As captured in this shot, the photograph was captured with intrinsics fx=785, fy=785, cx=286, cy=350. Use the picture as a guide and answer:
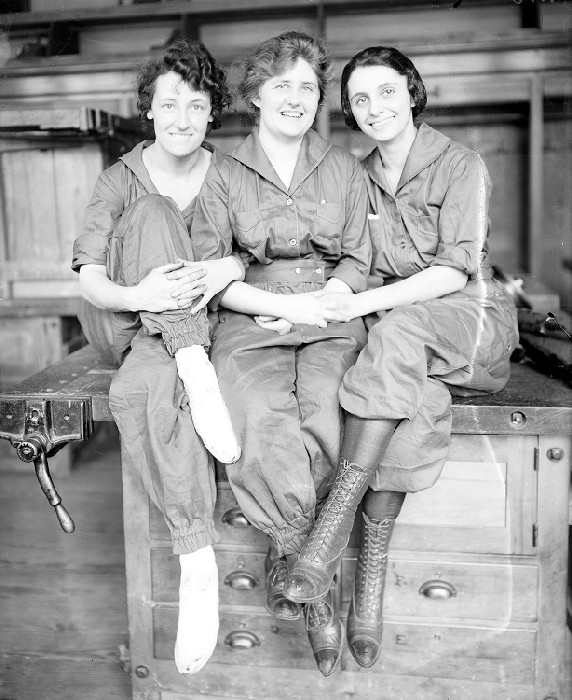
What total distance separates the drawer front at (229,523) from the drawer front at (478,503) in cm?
25

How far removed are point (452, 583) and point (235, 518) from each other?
56cm

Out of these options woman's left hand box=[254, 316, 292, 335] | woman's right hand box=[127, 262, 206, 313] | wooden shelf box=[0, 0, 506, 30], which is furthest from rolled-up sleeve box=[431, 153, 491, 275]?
wooden shelf box=[0, 0, 506, 30]

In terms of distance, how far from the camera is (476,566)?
6.27 feet

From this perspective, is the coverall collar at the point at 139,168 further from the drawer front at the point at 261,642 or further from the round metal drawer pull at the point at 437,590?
the round metal drawer pull at the point at 437,590

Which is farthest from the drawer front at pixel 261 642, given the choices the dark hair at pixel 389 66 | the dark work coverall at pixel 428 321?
the dark hair at pixel 389 66

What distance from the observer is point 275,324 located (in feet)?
6.44

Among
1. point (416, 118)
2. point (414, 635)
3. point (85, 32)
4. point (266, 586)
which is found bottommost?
point (414, 635)

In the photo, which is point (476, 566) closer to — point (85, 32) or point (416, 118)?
point (416, 118)

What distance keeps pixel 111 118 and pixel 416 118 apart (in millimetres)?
1445

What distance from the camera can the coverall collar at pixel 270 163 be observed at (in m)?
2.03

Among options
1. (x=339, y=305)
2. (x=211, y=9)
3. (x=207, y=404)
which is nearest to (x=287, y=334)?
(x=339, y=305)

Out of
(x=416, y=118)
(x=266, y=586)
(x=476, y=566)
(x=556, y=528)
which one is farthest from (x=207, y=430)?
(x=416, y=118)

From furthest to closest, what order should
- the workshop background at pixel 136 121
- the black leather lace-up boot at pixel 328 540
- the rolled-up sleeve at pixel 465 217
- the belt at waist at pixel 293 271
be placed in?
the workshop background at pixel 136 121 < the belt at waist at pixel 293 271 < the rolled-up sleeve at pixel 465 217 < the black leather lace-up boot at pixel 328 540

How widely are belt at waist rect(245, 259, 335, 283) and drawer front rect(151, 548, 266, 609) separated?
2.33 ft
